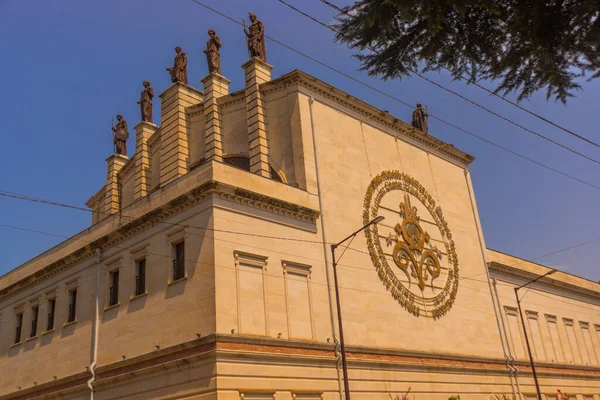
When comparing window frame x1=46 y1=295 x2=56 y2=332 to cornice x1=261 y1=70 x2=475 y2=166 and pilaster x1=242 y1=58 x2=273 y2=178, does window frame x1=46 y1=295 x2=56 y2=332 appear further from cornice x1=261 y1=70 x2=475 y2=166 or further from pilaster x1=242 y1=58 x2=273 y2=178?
cornice x1=261 y1=70 x2=475 y2=166

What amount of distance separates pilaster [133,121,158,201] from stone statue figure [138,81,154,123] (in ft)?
1.96

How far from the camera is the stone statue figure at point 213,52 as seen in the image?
33.6 meters

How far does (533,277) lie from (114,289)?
30595 millimetres

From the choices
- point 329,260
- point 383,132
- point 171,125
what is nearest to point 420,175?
point 383,132

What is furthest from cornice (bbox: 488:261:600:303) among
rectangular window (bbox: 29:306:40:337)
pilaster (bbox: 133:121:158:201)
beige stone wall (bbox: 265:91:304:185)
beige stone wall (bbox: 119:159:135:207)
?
rectangular window (bbox: 29:306:40:337)

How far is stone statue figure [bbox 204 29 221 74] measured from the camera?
1324 inches

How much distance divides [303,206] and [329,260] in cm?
278

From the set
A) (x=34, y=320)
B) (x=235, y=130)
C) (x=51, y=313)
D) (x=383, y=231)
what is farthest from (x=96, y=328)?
(x=383, y=231)

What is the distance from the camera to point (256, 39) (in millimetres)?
33250

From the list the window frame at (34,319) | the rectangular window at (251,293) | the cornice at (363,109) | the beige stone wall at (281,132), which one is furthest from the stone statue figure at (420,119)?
the window frame at (34,319)

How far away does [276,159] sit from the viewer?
31.4m

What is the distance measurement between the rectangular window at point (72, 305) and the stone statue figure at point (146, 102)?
12387 mm

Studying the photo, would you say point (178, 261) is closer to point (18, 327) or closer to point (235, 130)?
point (235, 130)

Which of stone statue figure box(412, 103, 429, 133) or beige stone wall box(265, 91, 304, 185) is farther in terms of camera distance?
stone statue figure box(412, 103, 429, 133)
